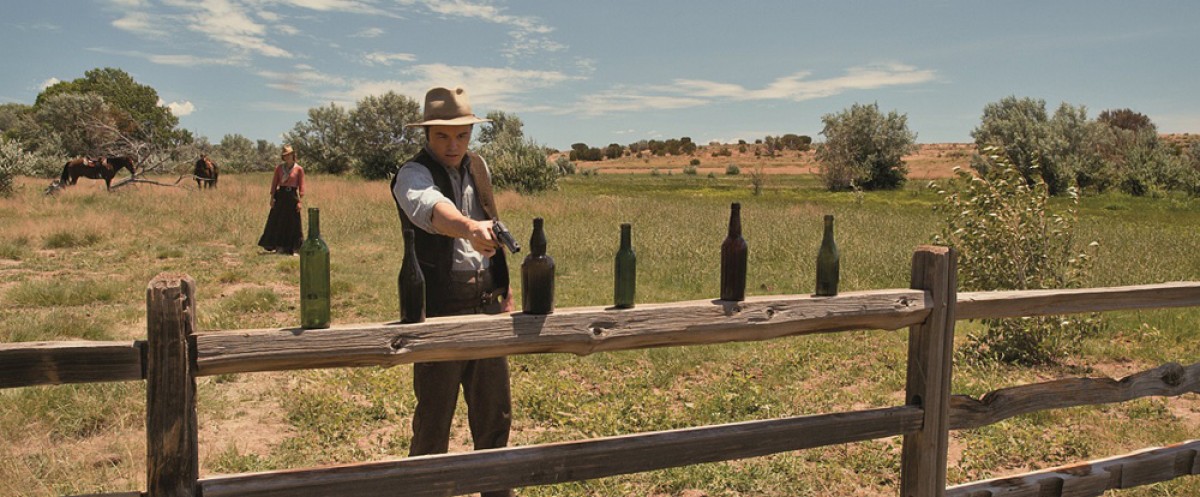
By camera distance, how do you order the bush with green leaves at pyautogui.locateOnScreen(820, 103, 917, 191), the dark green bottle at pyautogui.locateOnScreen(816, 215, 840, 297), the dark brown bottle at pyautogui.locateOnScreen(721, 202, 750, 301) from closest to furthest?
the dark brown bottle at pyautogui.locateOnScreen(721, 202, 750, 301) → the dark green bottle at pyautogui.locateOnScreen(816, 215, 840, 297) → the bush with green leaves at pyautogui.locateOnScreen(820, 103, 917, 191)

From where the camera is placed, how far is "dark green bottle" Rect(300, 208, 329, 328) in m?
2.27

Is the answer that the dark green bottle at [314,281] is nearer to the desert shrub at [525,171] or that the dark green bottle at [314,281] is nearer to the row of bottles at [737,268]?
the row of bottles at [737,268]

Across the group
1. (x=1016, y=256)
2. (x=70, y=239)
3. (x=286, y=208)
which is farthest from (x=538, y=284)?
(x=70, y=239)

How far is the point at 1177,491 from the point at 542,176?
945 inches

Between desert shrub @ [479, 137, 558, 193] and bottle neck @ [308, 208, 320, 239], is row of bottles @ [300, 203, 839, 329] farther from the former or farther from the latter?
desert shrub @ [479, 137, 558, 193]

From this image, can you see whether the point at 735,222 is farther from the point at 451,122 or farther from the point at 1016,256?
the point at 1016,256

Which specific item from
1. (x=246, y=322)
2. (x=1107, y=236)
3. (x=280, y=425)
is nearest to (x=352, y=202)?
(x=246, y=322)

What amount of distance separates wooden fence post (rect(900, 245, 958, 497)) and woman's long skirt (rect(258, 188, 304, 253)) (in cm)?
1077

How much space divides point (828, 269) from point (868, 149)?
38.1 metres

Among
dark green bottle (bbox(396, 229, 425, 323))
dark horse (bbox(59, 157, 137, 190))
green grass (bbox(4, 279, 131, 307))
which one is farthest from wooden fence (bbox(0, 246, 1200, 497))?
dark horse (bbox(59, 157, 137, 190))

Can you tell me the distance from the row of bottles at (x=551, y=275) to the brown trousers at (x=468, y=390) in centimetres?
54

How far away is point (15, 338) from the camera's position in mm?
6402

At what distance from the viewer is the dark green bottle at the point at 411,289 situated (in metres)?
2.38

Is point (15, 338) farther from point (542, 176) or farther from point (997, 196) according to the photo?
point (542, 176)
